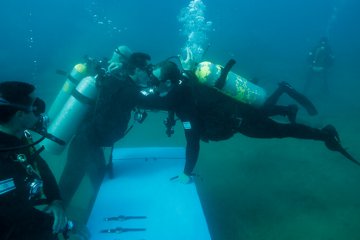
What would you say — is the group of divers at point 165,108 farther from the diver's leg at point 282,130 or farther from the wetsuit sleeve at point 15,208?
the wetsuit sleeve at point 15,208

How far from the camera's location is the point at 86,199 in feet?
20.8

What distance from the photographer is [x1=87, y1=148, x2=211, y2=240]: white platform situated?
3.81 metres

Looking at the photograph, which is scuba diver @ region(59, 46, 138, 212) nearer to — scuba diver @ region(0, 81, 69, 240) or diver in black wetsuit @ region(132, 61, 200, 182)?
diver in black wetsuit @ region(132, 61, 200, 182)

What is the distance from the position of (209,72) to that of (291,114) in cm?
165

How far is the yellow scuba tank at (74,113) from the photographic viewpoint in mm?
4949

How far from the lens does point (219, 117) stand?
4.80 m

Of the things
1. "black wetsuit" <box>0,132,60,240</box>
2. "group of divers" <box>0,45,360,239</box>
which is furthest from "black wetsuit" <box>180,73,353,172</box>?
"black wetsuit" <box>0,132,60,240</box>

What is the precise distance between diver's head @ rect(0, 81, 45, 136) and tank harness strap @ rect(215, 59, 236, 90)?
289 centimetres

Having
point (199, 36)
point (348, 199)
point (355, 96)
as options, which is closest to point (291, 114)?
point (348, 199)

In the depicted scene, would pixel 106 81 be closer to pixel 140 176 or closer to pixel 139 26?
pixel 140 176

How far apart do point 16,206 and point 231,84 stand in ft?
12.0

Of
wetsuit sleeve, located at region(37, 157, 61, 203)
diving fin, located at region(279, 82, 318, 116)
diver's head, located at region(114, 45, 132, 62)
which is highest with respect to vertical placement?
diver's head, located at region(114, 45, 132, 62)

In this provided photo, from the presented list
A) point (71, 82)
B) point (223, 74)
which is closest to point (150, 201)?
point (223, 74)

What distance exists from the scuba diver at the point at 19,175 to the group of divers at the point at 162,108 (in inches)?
74.3
